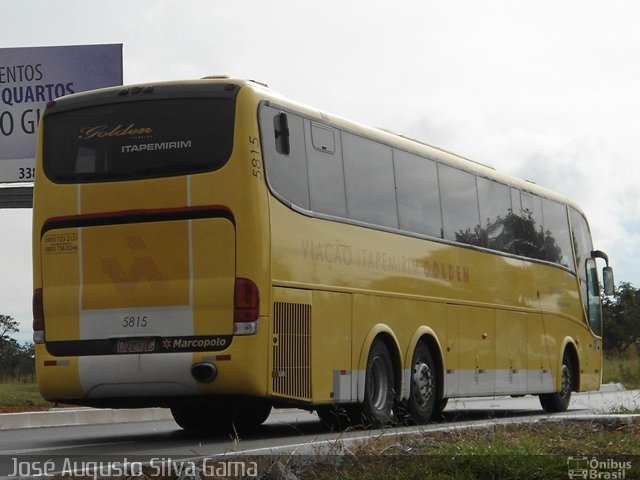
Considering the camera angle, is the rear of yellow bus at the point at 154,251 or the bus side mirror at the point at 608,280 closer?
the rear of yellow bus at the point at 154,251

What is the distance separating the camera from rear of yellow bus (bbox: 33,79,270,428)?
1362 cm

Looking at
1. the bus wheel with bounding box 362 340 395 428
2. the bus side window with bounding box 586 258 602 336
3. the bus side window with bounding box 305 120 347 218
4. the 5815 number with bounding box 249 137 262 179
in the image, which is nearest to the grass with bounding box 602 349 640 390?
the bus side window with bounding box 586 258 602 336

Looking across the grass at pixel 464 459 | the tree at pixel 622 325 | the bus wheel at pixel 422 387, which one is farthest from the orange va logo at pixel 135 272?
the tree at pixel 622 325

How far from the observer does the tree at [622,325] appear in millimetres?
57438

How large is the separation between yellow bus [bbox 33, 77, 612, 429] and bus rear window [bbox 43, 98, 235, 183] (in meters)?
0.02

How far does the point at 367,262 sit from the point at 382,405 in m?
1.76

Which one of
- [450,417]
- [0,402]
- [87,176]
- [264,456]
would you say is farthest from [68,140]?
[0,402]

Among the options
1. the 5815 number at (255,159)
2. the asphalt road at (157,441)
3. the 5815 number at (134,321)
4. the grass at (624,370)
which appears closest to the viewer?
the asphalt road at (157,441)


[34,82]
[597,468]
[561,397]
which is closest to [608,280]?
[561,397]

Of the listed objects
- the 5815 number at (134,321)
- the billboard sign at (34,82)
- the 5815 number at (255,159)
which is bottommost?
the 5815 number at (134,321)

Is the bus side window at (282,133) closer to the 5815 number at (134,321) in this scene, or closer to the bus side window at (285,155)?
the bus side window at (285,155)

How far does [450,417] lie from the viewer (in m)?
20.8

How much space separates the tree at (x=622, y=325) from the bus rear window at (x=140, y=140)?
44.5 meters

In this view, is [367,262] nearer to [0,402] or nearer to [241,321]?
[241,321]
